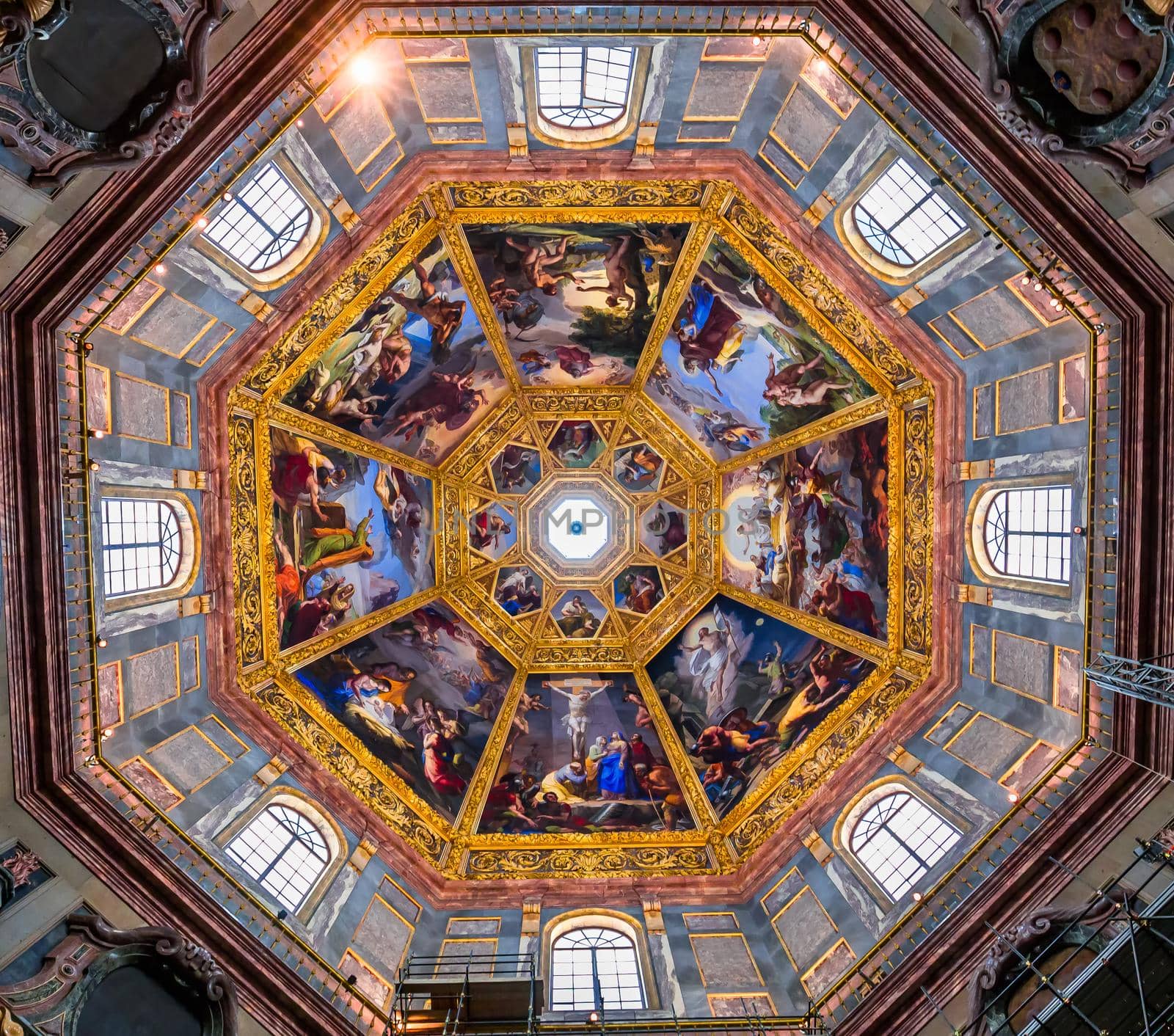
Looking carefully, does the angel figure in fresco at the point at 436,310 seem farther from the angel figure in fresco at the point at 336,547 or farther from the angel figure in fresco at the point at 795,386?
the angel figure in fresco at the point at 795,386

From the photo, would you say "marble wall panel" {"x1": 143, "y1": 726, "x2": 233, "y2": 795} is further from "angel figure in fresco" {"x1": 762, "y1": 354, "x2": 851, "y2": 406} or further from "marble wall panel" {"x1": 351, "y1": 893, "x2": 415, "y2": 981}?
"angel figure in fresco" {"x1": 762, "y1": 354, "x2": 851, "y2": 406}

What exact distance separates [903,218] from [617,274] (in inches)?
235

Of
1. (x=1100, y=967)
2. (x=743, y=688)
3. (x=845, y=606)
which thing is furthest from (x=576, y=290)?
(x=1100, y=967)

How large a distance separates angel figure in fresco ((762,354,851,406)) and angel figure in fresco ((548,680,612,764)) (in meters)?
8.19

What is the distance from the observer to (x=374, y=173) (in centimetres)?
1559

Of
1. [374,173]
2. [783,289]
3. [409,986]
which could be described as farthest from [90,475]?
[783,289]

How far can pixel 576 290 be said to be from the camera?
19.5 metres

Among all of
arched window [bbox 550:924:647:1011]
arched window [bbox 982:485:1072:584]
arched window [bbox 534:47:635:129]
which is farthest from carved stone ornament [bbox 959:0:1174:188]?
arched window [bbox 550:924:647:1011]

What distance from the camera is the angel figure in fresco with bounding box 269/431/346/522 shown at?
18.9m

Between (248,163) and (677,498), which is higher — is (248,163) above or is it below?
above

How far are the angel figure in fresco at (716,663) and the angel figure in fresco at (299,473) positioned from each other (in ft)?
31.0

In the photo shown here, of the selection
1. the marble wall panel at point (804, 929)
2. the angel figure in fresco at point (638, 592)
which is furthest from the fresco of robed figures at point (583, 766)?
the marble wall panel at point (804, 929)

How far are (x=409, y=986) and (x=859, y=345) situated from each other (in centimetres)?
1377

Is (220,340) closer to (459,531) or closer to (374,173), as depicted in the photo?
(374,173)
